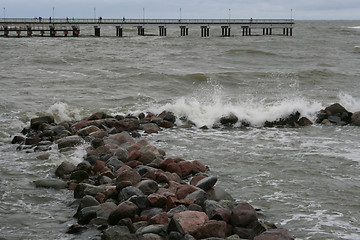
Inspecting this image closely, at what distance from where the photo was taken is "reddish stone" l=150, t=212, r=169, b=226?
6160 millimetres

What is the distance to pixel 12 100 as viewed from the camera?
56.4 feet

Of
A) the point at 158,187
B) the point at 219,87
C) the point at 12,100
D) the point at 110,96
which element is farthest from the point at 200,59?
the point at 158,187

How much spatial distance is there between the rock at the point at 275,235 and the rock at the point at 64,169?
4.19 m

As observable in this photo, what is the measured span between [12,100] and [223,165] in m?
10.2

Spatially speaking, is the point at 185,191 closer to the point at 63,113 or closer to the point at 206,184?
the point at 206,184

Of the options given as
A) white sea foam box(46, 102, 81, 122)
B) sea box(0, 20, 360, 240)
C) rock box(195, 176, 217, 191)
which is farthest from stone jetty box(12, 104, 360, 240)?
white sea foam box(46, 102, 81, 122)

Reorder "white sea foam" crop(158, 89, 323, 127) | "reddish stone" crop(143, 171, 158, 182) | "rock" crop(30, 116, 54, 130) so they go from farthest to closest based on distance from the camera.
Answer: "white sea foam" crop(158, 89, 323, 127), "rock" crop(30, 116, 54, 130), "reddish stone" crop(143, 171, 158, 182)

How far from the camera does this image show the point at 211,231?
5.88 meters

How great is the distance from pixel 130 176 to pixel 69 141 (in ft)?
11.0

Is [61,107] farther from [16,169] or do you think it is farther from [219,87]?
[219,87]

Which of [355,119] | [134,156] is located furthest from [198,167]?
[355,119]

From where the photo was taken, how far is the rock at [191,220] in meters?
5.93

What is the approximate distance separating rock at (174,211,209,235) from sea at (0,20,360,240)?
108 cm

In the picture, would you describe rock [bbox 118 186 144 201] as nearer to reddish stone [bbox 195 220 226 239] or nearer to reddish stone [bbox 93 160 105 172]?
reddish stone [bbox 195 220 226 239]
